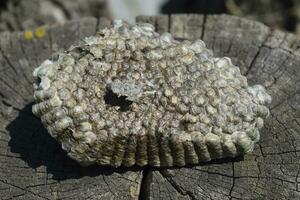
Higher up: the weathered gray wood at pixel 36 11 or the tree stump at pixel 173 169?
the weathered gray wood at pixel 36 11

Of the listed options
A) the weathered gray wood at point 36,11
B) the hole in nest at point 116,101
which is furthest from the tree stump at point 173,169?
the weathered gray wood at point 36,11

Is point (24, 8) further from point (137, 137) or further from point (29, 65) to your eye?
point (137, 137)

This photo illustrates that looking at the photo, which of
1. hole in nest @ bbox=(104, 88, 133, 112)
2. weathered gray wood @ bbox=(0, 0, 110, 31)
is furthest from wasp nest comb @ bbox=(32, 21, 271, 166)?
weathered gray wood @ bbox=(0, 0, 110, 31)

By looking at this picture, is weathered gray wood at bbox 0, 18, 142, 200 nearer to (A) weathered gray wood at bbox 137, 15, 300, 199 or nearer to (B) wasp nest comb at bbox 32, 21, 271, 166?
(B) wasp nest comb at bbox 32, 21, 271, 166

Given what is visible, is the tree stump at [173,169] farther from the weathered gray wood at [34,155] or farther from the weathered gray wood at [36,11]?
the weathered gray wood at [36,11]

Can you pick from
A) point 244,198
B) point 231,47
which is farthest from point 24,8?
point 244,198

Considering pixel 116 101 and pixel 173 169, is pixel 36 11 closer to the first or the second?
pixel 116 101

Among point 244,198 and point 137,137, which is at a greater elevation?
point 137,137
